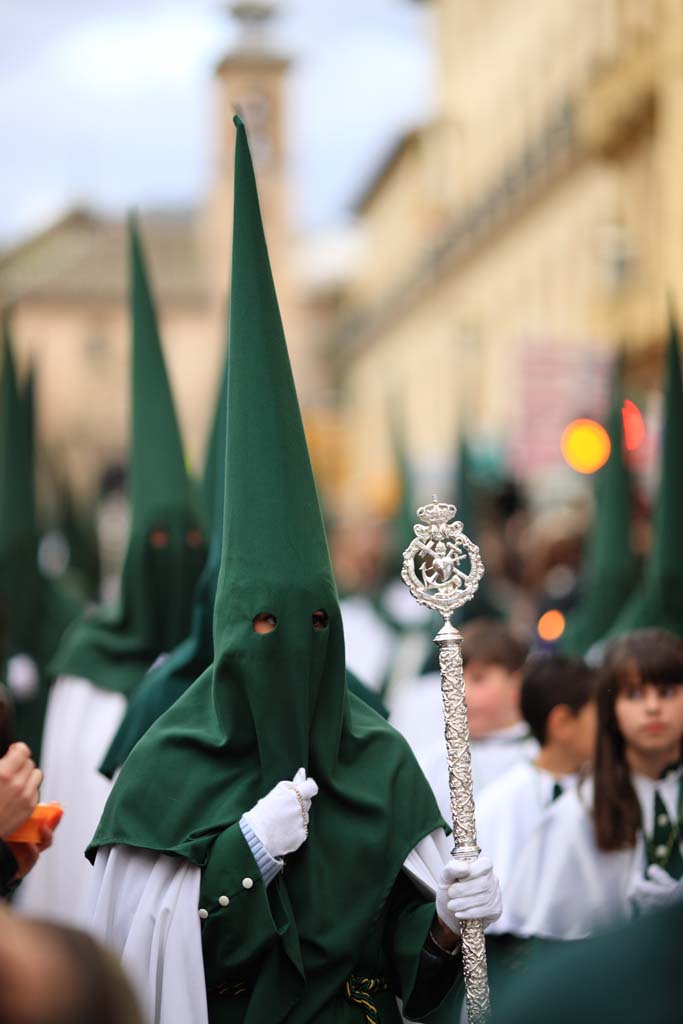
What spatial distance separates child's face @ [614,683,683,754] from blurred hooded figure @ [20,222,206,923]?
1986 mm

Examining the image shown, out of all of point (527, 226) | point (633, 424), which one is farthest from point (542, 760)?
point (527, 226)

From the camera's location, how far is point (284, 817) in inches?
131

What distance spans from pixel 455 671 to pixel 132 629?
298cm

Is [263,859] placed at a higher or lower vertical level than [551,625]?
higher

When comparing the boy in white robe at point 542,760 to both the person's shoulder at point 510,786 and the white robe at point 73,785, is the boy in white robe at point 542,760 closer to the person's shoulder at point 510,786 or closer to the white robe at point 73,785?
the person's shoulder at point 510,786

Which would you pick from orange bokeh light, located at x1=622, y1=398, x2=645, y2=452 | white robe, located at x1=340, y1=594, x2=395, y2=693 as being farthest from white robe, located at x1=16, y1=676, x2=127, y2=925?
orange bokeh light, located at x1=622, y1=398, x2=645, y2=452

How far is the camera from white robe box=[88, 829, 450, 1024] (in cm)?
333

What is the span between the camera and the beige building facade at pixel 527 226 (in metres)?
21.7

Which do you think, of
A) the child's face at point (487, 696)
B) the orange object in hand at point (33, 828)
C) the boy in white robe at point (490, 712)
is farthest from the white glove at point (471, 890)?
the child's face at point (487, 696)

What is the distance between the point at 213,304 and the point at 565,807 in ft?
229

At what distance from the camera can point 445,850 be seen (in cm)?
365

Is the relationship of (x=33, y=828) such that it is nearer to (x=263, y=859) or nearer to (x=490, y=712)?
(x=263, y=859)

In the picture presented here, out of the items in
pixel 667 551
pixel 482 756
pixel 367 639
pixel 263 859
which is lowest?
A: pixel 367 639

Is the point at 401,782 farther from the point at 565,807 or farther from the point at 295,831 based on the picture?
the point at 565,807
